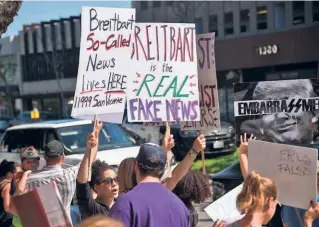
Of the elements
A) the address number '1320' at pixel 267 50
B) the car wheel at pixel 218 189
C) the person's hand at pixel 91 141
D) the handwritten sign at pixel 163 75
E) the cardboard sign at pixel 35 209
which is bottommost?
Result: the car wheel at pixel 218 189

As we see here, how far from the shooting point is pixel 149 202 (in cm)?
310

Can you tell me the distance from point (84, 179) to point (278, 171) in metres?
1.37

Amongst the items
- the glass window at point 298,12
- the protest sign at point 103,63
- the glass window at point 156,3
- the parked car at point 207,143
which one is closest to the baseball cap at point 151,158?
the protest sign at point 103,63

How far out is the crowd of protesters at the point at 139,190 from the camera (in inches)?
122

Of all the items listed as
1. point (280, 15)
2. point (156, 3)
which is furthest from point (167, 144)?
point (156, 3)

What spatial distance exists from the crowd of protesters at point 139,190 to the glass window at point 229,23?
3047 cm

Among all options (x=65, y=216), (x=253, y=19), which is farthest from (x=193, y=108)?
(x=253, y=19)

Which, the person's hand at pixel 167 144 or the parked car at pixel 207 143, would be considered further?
the parked car at pixel 207 143

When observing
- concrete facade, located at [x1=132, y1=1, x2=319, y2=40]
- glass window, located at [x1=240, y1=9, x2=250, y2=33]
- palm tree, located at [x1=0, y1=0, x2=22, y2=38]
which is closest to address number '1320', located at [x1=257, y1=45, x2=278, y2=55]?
concrete facade, located at [x1=132, y1=1, x2=319, y2=40]

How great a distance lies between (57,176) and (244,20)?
31.4 m

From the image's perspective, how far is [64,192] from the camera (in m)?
3.99

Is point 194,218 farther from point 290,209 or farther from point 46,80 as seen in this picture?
point 46,80

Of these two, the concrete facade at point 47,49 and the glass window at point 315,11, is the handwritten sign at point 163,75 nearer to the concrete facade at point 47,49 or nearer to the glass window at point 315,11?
the glass window at point 315,11

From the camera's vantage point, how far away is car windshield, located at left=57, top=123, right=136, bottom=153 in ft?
31.1
